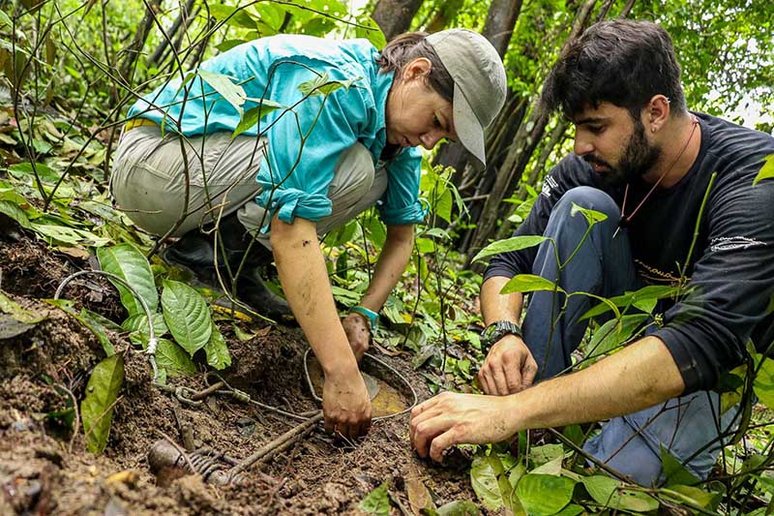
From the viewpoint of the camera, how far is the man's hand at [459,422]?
4.88 feet

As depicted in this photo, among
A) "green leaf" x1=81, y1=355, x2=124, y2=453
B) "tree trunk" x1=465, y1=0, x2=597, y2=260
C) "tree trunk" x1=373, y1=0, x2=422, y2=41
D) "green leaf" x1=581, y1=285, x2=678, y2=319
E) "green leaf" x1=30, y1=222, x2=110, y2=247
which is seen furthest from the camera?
"tree trunk" x1=465, y1=0, x2=597, y2=260

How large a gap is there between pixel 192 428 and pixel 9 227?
81 cm

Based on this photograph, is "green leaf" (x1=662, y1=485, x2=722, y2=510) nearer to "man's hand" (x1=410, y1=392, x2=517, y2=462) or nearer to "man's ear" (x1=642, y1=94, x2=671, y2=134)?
"man's hand" (x1=410, y1=392, x2=517, y2=462)

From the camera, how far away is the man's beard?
1.90 meters

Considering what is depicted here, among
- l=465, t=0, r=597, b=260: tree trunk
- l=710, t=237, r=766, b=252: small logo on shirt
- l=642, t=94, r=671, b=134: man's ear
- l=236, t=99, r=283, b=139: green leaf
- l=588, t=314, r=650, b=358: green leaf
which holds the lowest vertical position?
l=465, t=0, r=597, b=260: tree trunk

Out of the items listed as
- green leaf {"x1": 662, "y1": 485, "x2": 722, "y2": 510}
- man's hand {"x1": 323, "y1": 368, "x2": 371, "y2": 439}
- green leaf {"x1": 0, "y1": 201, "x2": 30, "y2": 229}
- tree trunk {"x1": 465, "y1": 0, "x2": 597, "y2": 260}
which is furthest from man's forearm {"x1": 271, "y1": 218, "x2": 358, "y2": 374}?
tree trunk {"x1": 465, "y1": 0, "x2": 597, "y2": 260}

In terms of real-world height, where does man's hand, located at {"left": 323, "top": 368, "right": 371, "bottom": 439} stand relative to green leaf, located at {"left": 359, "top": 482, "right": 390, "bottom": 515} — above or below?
below

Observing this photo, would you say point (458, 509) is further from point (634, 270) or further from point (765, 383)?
point (634, 270)

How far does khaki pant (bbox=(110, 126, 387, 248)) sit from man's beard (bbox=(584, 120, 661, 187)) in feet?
2.49

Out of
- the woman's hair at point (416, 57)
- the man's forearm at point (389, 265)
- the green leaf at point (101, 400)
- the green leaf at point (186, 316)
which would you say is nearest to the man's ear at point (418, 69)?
the woman's hair at point (416, 57)

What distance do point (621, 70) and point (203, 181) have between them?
52.9 inches

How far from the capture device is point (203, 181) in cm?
200

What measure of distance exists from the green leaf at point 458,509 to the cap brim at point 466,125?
99 centimetres

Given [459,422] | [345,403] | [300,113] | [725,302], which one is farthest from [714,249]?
[300,113]
